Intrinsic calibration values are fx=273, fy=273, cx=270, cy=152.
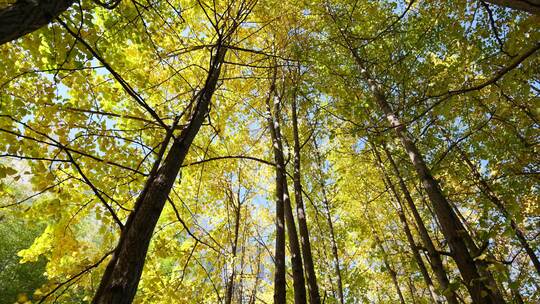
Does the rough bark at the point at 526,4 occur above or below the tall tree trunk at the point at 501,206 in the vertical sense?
below

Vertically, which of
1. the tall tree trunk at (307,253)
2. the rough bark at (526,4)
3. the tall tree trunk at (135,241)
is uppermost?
the tall tree trunk at (307,253)

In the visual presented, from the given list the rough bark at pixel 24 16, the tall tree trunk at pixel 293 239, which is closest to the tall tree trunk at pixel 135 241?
the rough bark at pixel 24 16

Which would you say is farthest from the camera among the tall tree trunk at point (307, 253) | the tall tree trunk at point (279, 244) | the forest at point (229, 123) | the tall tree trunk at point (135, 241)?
the tall tree trunk at point (307, 253)

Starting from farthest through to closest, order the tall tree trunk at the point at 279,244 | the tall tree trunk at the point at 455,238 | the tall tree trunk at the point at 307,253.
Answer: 1. the tall tree trunk at the point at 307,253
2. the tall tree trunk at the point at 279,244
3. the tall tree trunk at the point at 455,238

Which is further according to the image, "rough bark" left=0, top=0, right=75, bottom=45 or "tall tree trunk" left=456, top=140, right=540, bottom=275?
"tall tree trunk" left=456, top=140, right=540, bottom=275

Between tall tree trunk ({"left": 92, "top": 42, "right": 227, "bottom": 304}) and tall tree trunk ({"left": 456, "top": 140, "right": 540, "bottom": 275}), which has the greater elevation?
tall tree trunk ({"left": 456, "top": 140, "right": 540, "bottom": 275})

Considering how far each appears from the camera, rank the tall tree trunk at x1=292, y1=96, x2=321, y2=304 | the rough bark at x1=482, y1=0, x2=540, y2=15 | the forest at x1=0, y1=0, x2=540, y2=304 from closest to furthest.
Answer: the rough bark at x1=482, y1=0, x2=540, y2=15 < the forest at x1=0, y1=0, x2=540, y2=304 < the tall tree trunk at x1=292, y1=96, x2=321, y2=304

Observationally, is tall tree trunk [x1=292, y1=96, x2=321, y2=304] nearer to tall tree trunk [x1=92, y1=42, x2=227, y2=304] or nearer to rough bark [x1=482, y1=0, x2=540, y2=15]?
tall tree trunk [x1=92, y1=42, x2=227, y2=304]

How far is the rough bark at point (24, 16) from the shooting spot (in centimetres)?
114

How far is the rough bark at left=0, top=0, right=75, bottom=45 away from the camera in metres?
1.14

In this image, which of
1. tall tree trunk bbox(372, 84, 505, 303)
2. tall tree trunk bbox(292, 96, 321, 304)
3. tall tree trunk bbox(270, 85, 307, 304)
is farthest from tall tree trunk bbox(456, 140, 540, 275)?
tall tree trunk bbox(292, 96, 321, 304)

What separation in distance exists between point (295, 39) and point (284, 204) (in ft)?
12.2

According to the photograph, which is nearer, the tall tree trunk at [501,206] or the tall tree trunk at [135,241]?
the tall tree trunk at [135,241]

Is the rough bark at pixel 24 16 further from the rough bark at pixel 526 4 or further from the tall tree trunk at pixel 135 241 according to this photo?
the rough bark at pixel 526 4
